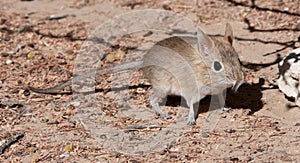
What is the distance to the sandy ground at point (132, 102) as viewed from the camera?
4.72m

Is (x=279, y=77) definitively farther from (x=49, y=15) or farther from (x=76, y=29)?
(x=49, y=15)

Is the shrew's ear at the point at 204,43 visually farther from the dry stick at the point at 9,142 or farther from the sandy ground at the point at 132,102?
the dry stick at the point at 9,142

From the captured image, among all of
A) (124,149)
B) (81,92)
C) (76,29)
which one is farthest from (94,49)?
(124,149)

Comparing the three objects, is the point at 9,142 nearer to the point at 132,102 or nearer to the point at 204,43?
the point at 132,102

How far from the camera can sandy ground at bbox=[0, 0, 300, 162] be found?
4.72 metres

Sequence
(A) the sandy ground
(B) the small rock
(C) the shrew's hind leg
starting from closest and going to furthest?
(A) the sandy ground
(B) the small rock
(C) the shrew's hind leg

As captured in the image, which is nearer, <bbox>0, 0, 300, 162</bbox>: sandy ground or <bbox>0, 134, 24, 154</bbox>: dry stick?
<bbox>0, 0, 300, 162</bbox>: sandy ground

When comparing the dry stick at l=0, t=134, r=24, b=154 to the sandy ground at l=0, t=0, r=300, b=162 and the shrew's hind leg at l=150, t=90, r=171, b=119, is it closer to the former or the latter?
the sandy ground at l=0, t=0, r=300, b=162

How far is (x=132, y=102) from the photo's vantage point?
560cm

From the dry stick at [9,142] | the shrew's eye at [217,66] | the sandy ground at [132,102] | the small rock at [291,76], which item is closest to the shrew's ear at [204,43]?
the shrew's eye at [217,66]

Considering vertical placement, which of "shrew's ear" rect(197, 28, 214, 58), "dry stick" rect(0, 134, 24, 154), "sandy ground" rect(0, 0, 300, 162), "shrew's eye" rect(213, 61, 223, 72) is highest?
"shrew's ear" rect(197, 28, 214, 58)

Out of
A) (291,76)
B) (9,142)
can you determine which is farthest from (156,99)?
(9,142)

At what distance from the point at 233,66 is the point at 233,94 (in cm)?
73

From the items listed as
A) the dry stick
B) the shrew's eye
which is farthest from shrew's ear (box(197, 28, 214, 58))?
the dry stick
